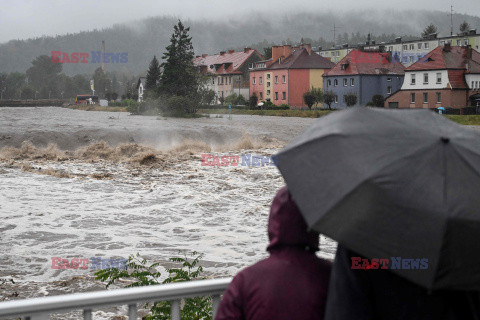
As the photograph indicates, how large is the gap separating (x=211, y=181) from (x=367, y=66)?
6022cm

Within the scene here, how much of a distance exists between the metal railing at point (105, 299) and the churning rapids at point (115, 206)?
5.92 meters

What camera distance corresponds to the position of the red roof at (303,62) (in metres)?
87.9

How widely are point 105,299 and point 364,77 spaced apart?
257 feet

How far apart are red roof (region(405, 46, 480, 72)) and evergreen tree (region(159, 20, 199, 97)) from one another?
83.1 ft

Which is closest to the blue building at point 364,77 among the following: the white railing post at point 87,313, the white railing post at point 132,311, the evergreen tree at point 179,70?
the evergreen tree at point 179,70

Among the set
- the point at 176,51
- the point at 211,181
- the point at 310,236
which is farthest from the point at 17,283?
the point at 176,51

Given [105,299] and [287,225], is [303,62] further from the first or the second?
[287,225]

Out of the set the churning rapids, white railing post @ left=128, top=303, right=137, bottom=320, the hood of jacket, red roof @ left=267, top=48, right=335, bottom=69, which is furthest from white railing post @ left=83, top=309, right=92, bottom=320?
red roof @ left=267, top=48, right=335, bottom=69

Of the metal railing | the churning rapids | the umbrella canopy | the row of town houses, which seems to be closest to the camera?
the umbrella canopy

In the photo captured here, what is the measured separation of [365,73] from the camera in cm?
7825

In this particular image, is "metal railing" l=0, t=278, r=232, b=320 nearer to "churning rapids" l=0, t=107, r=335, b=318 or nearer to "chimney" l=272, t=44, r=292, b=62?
"churning rapids" l=0, t=107, r=335, b=318

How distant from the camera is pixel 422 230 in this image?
196 centimetres

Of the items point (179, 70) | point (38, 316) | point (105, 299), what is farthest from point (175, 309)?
point (179, 70)

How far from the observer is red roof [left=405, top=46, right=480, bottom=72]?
66875 millimetres
